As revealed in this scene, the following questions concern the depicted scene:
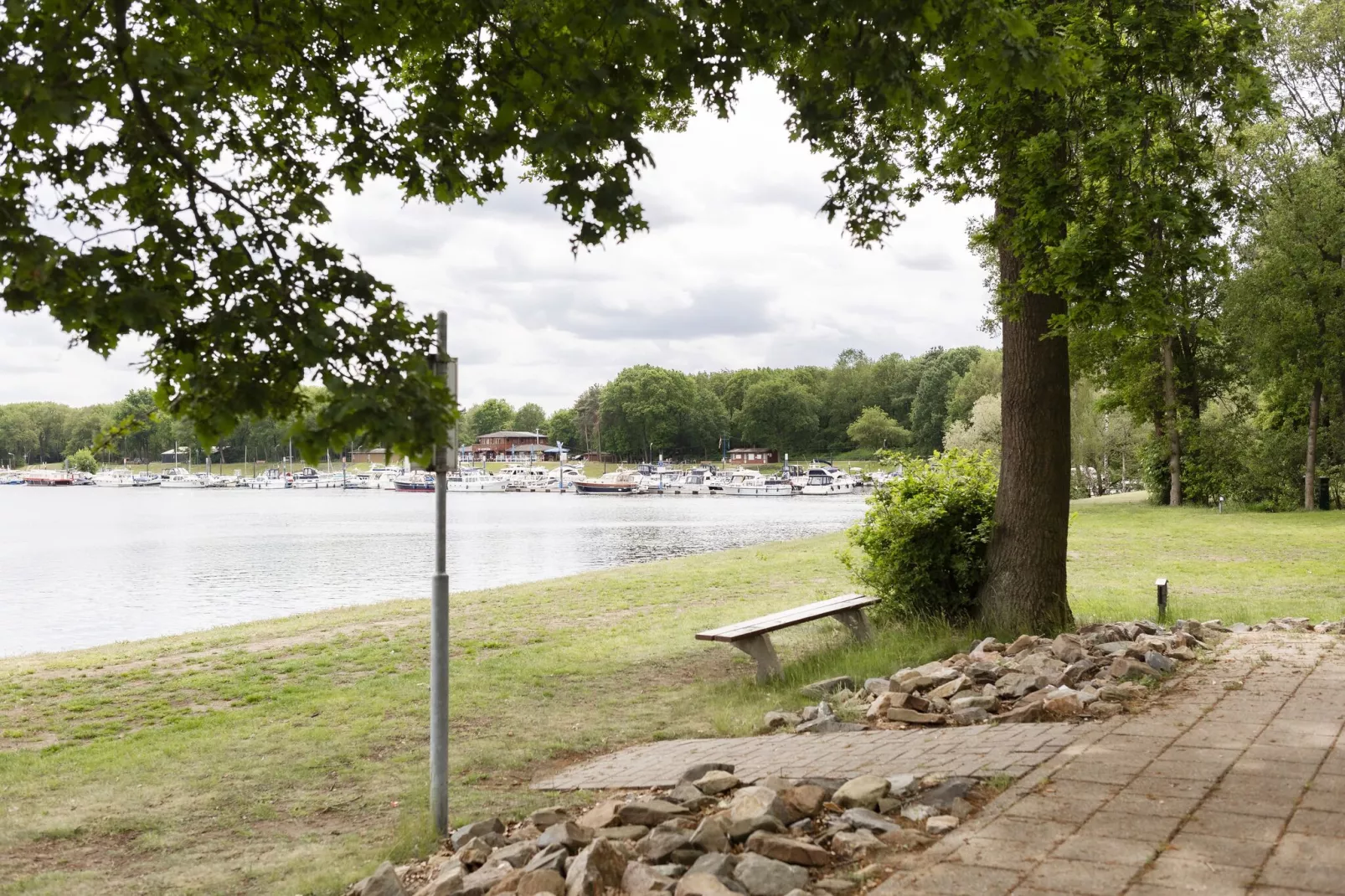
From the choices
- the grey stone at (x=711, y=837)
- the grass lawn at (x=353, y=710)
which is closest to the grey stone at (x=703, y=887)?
the grey stone at (x=711, y=837)

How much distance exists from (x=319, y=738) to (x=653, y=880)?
5.24m

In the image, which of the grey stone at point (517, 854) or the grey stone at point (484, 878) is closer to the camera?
the grey stone at point (484, 878)

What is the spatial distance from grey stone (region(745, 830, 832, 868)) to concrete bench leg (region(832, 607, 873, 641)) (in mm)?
6299

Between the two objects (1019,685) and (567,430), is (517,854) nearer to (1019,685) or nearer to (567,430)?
(1019,685)

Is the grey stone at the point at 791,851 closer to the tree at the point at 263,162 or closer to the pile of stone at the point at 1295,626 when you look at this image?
the tree at the point at 263,162

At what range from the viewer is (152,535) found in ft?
168

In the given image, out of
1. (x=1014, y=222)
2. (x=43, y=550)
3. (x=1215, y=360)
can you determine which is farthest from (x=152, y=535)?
(x=1014, y=222)

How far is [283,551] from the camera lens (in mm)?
39406

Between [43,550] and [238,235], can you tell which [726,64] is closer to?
[238,235]

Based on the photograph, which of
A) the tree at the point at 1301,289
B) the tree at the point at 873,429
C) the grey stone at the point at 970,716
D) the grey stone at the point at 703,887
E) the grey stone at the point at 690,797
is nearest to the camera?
the grey stone at the point at 703,887

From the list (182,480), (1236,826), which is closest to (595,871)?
(1236,826)

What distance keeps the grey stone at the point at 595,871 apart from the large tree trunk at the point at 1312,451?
3277 cm

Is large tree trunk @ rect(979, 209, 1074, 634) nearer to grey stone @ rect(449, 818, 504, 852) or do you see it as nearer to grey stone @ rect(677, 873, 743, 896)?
grey stone @ rect(449, 818, 504, 852)

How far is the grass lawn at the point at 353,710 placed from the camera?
605 centimetres
